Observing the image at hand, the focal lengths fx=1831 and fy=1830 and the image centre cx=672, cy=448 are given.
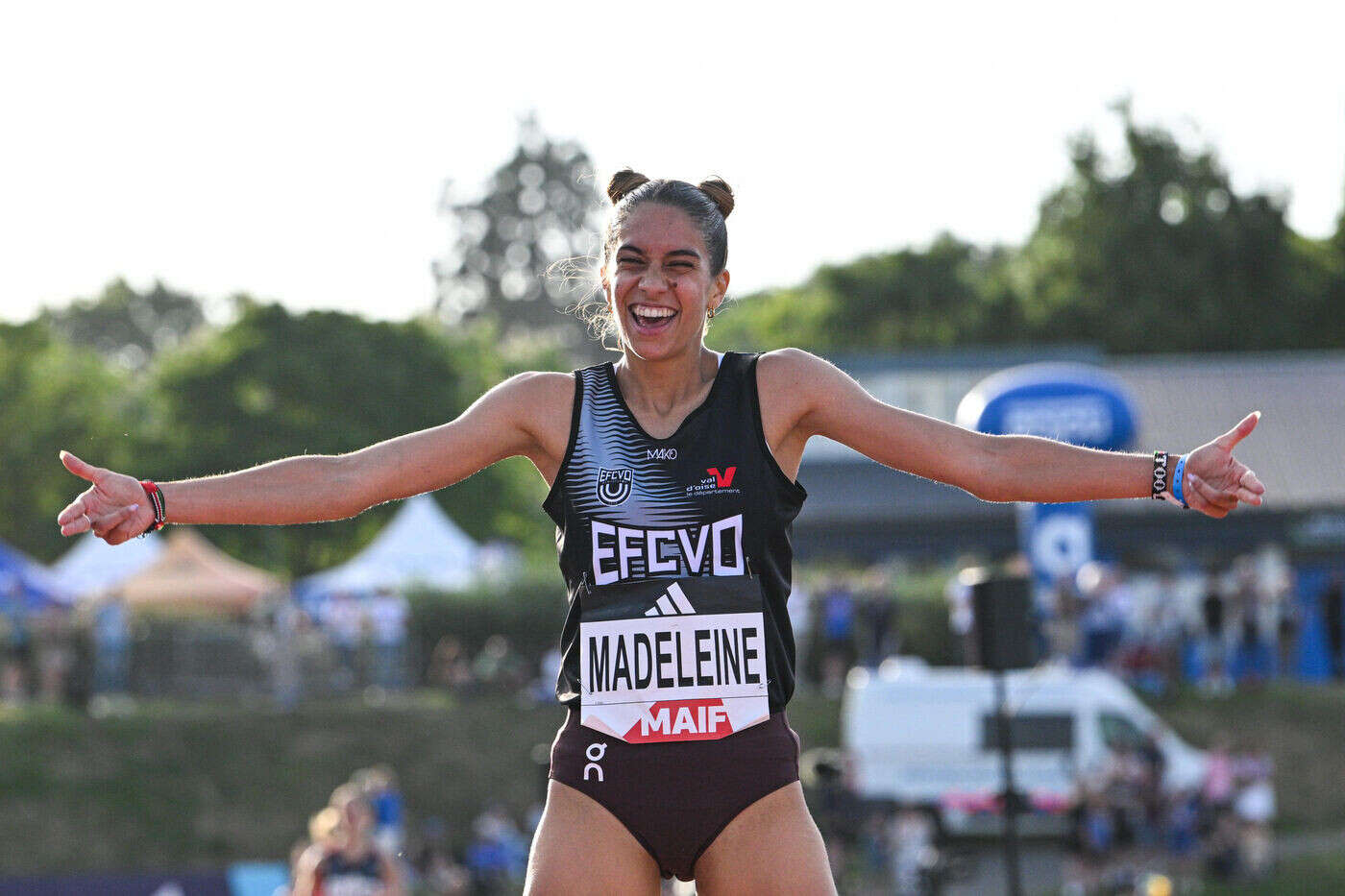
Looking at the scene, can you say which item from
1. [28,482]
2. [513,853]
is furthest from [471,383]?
[513,853]

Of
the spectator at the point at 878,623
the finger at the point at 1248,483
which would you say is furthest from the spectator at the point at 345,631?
the finger at the point at 1248,483

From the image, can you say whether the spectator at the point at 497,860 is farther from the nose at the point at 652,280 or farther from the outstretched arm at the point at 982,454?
the nose at the point at 652,280

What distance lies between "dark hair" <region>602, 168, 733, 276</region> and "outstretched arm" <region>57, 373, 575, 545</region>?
0.38 metres

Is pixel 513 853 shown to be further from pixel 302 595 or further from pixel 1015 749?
pixel 302 595

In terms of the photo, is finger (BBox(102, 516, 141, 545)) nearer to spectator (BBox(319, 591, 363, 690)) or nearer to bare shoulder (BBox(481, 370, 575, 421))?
bare shoulder (BBox(481, 370, 575, 421))

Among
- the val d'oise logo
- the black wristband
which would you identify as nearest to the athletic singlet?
the val d'oise logo

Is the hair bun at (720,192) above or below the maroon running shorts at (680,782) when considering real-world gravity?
above

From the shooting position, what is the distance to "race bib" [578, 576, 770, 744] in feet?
12.4

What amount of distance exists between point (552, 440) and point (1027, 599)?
8918mm

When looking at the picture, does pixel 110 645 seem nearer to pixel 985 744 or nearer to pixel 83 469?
pixel 985 744

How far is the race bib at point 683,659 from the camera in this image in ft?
12.4

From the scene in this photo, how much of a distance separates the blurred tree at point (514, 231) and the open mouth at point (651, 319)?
72718 millimetres

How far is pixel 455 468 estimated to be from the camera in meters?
4.00

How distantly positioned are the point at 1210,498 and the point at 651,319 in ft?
4.02
